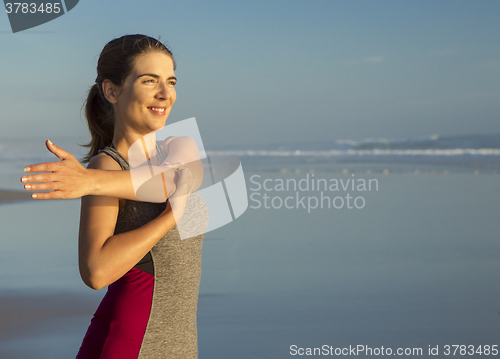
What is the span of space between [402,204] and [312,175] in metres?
4.44

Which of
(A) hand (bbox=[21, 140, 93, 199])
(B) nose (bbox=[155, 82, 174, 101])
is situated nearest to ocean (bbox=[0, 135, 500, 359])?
(B) nose (bbox=[155, 82, 174, 101])

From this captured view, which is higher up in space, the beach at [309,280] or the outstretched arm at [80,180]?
the beach at [309,280]

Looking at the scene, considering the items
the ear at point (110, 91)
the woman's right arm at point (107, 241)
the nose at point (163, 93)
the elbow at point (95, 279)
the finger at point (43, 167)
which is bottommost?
the elbow at point (95, 279)

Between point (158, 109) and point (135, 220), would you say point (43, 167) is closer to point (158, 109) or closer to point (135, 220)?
point (135, 220)

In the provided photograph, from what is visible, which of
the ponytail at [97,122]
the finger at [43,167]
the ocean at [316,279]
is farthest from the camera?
the ocean at [316,279]

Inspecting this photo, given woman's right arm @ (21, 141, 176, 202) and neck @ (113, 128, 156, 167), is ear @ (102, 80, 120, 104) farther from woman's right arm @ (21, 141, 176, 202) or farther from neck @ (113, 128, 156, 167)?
woman's right arm @ (21, 141, 176, 202)

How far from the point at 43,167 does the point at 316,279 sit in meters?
3.60

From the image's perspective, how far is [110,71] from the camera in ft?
5.66

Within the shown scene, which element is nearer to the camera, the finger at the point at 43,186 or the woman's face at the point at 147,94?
the finger at the point at 43,186

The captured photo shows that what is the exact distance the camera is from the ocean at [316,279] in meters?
3.41

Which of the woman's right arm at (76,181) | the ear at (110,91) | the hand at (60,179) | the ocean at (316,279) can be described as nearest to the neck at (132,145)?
the ear at (110,91)

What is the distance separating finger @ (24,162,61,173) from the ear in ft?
1.87

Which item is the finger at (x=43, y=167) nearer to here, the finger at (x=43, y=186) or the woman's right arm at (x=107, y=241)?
the finger at (x=43, y=186)

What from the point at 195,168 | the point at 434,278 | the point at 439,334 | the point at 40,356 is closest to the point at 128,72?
the point at 195,168
